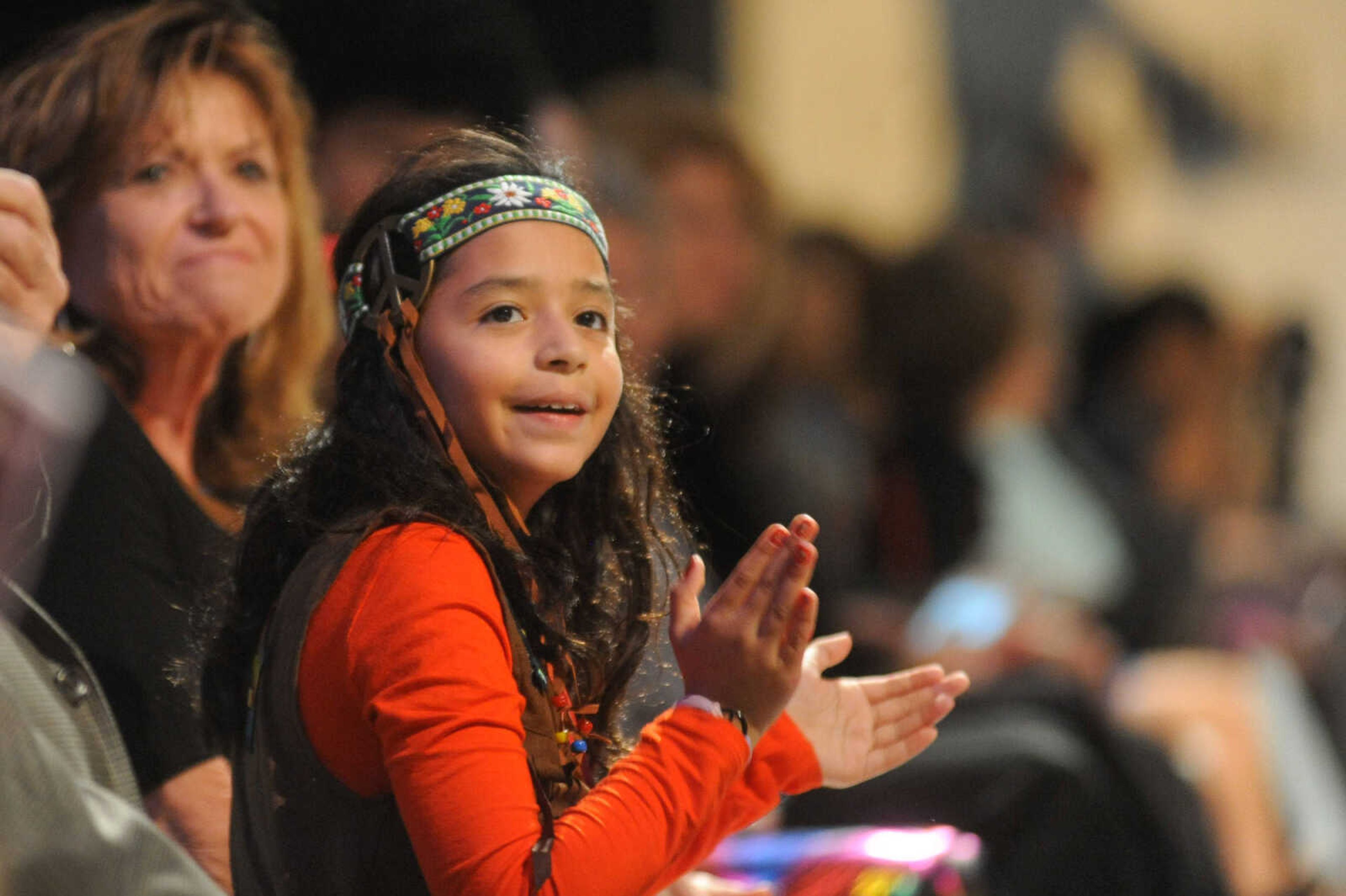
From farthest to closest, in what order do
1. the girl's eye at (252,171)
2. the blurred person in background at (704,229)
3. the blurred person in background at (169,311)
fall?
the blurred person in background at (704,229)
the girl's eye at (252,171)
the blurred person in background at (169,311)

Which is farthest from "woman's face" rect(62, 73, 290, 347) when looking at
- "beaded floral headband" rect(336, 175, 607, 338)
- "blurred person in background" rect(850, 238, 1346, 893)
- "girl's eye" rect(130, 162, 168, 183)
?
"blurred person in background" rect(850, 238, 1346, 893)

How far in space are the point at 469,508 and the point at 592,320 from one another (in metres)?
0.15

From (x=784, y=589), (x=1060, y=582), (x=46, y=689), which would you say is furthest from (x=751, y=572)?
(x=1060, y=582)

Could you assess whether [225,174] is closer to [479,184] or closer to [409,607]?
[479,184]

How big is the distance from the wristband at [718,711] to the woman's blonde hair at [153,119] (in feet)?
1.20

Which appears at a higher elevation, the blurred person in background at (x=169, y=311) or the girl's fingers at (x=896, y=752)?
the blurred person in background at (x=169, y=311)

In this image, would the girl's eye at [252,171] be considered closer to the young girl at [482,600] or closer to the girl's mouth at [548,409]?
the young girl at [482,600]

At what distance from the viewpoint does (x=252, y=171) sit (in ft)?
4.44

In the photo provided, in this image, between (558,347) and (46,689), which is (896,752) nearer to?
(558,347)

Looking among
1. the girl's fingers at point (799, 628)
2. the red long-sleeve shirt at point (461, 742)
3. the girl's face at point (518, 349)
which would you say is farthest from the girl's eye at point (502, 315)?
the girl's fingers at point (799, 628)

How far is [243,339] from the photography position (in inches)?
55.7

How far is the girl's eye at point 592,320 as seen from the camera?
3.64 ft

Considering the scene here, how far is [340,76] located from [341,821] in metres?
1.05

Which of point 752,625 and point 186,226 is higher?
point 186,226
